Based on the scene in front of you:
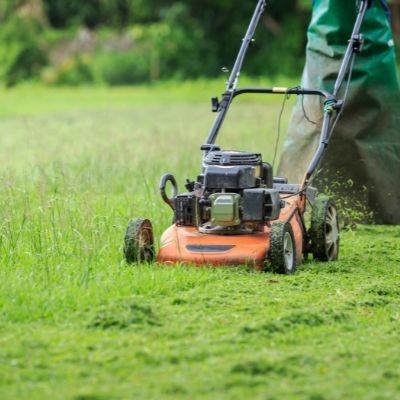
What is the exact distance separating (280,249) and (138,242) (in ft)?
2.23

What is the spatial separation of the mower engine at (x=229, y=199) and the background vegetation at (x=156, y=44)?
63.4ft

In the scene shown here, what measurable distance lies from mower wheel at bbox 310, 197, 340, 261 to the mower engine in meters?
0.38

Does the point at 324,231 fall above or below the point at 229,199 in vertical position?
below

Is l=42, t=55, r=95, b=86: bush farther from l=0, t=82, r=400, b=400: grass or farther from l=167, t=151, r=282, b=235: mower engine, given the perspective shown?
l=167, t=151, r=282, b=235: mower engine

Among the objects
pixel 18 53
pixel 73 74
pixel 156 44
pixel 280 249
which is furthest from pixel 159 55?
pixel 280 249

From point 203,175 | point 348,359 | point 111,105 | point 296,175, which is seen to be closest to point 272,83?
point 111,105

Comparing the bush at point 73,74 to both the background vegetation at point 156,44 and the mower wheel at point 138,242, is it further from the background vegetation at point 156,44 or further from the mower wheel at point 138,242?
the mower wheel at point 138,242

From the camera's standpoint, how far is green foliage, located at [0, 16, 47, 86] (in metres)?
25.8

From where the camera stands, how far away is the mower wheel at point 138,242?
5.71 meters

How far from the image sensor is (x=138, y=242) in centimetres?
572

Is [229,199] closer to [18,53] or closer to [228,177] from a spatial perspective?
[228,177]

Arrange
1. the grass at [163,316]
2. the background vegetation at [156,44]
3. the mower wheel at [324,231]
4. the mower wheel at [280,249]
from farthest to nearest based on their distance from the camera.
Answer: the background vegetation at [156,44], the mower wheel at [324,231], the mower wheel at [280,249], the grass at [163,316]

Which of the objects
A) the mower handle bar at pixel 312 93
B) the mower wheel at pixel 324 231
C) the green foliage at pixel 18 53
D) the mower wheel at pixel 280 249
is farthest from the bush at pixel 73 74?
the mower wheel at pixel 280 249

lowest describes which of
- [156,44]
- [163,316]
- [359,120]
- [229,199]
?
[163,316]
